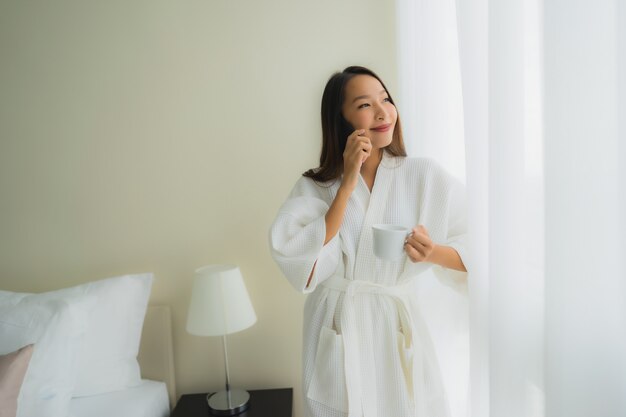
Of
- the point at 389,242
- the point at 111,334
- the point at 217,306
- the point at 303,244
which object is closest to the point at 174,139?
the point at 217,306

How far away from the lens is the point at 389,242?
940mm

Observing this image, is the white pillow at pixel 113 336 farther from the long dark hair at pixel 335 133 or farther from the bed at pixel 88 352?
the long dark hair at pixel 335 133

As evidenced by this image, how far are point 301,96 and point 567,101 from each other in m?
1.35

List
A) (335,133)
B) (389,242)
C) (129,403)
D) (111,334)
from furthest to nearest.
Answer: (111,334) → (129,403) → (335,133) → (389,242)

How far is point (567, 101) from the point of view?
53 centimetres

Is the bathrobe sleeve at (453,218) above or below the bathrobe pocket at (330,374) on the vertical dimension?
above

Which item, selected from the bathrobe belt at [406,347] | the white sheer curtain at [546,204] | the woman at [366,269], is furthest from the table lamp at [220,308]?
the white sheer curtain at [546,204]

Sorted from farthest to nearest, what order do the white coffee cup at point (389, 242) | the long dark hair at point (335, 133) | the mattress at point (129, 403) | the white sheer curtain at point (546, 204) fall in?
the mattress at point (129, 403)
the long dark hair at point (335, 133)
the white coffee cup at point (389, 242)
the white sheer curtain at point (546, 204)

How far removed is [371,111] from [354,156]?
0.49 ft

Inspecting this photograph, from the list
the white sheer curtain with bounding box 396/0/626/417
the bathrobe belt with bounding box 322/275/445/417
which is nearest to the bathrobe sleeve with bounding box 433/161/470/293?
the bathrobe belt with bounding box 322/275/445/417

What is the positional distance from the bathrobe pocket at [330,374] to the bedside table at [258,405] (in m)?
0.56

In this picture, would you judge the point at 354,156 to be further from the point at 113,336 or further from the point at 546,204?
the point at 113,336

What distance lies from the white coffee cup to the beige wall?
923 millimetres

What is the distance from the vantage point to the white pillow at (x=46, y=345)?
138 cm
